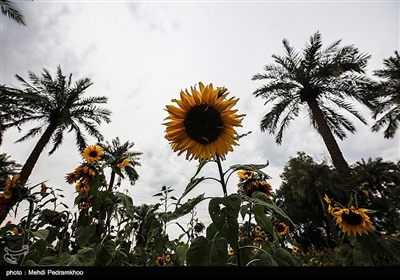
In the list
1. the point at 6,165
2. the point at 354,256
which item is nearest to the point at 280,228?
the point at 354,256


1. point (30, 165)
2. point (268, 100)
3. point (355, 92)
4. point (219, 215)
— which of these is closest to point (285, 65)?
point (268, 100)

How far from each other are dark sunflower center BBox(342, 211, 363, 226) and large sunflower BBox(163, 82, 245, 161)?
5.11 ft

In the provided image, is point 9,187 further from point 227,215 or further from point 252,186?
point 252,186

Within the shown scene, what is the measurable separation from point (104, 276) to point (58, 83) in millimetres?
14644

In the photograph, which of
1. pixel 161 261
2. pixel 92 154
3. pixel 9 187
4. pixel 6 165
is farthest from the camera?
pixel 6 165

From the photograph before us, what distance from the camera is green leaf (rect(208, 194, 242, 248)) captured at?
936 mm

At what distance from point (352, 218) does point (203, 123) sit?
5.79ft

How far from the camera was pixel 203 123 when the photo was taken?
4.92 ft

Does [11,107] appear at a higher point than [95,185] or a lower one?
higher

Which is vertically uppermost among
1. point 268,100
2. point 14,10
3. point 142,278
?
point 268,100

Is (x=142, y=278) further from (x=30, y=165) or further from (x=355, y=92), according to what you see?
(x=30, y=165)

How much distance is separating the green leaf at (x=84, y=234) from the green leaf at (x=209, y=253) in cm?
95

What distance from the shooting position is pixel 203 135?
150 cm

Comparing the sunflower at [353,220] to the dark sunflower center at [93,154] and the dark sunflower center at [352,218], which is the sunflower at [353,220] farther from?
the dark sunflower center at [93,154]
